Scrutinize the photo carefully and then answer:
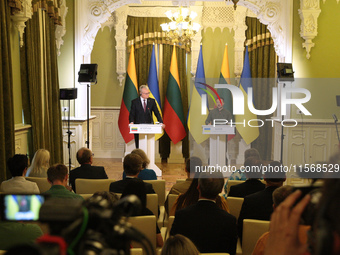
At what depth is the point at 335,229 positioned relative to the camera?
0.47 metres

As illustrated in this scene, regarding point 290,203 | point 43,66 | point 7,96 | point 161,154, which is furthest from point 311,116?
point 290,203

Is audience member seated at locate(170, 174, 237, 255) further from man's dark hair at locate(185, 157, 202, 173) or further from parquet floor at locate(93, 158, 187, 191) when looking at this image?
parquet floor at locate(93, 158, 187, 191)

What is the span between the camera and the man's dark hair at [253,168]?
4122 millimetres

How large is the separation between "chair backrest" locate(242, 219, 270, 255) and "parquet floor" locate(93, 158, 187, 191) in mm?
4771

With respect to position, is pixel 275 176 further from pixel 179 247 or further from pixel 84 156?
pixel 84 156

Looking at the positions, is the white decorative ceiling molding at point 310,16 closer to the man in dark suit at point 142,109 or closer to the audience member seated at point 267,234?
the man in dark suit at point 142,109

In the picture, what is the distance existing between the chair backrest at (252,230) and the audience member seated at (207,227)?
0.48 ft

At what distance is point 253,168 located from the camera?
4297mm

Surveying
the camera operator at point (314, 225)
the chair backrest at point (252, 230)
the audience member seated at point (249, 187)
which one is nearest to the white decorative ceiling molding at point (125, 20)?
the audience member seated at point (249, 187)

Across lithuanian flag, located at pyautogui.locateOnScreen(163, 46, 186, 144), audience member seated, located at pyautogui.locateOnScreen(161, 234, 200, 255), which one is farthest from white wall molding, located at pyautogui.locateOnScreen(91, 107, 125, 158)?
audience member seated, located at pyautogui.locateOnScreen(161, 234, 200, 255)

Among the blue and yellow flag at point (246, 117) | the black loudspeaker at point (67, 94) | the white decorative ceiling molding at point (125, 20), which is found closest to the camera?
the black loudspeaker at point (67, 94)

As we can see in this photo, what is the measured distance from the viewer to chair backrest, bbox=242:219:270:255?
273cm

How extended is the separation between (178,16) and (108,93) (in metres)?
2.87

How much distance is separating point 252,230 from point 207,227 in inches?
13.5
